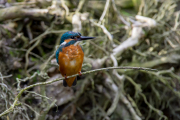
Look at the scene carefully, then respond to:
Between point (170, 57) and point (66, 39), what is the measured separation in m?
2.38

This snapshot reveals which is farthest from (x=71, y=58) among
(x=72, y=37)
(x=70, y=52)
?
(x=72, y=37)

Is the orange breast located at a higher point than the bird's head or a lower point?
lower

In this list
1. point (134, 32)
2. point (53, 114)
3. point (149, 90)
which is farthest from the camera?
point (149, 90)

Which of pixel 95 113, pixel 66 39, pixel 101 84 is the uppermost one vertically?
pixel 66 39

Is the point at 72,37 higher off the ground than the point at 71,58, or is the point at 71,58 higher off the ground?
the point at 72,37

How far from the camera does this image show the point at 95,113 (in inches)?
130

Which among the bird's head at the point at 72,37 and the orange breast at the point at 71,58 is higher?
the bird's head at the point at 72,37

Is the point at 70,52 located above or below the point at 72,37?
below

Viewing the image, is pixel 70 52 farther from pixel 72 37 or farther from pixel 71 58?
pixel 72 37

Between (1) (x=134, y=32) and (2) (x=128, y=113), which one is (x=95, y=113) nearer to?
(2) (x=128, y=113)

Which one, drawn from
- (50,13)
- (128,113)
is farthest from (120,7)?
(128,113)

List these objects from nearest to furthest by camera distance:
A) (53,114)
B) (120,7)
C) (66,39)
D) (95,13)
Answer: (66,39) < (53,114) < (95,13) < (120,7)

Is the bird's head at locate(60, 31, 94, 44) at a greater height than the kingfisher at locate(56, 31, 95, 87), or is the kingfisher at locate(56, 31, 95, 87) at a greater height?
the bird's head at locate(60, 31, 94, 44)

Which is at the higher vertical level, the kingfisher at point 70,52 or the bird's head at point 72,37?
the bird's head at point 72,37
